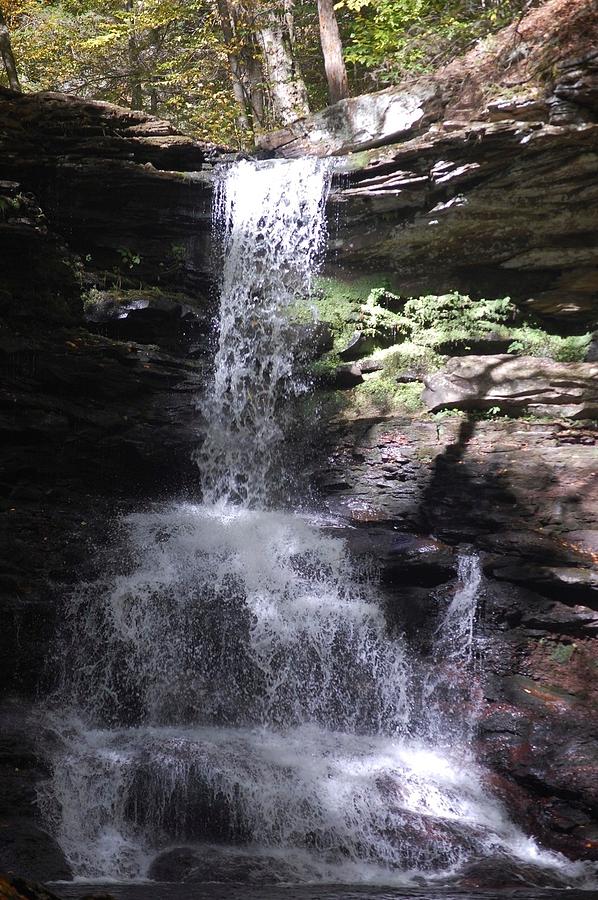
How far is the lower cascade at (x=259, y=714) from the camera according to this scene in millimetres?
5723

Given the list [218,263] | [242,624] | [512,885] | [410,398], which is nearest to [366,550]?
[242,624]

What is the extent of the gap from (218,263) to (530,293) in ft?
15.8

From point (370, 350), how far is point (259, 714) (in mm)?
6080

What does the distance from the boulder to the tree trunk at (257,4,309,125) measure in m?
7.78

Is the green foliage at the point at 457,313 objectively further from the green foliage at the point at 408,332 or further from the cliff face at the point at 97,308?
the cliff face at the point at 97,308

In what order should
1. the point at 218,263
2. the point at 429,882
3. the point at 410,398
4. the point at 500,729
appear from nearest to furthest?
the point at 429,882 → the point at 500,729 → the point at 410,398 → the point at 218,263

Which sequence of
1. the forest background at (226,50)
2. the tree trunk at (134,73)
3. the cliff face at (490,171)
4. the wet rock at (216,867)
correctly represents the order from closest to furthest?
the wet rock at (216,867), the cliff face at (490,171), the forest background at (226,50), the tree trunk at (134,73)

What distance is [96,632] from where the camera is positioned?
7480 mm

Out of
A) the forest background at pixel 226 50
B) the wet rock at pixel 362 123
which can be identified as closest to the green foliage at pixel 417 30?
the forest background at pixel 226 50

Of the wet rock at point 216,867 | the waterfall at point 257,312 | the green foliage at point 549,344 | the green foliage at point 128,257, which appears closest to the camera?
the wet rock at point 216,867

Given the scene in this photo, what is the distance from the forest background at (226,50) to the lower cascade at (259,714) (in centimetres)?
831

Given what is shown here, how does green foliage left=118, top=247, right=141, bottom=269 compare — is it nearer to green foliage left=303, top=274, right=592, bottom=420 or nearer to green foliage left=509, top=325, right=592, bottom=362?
green foliage left=303, top=274, right=592, bottom=420

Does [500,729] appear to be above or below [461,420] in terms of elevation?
below

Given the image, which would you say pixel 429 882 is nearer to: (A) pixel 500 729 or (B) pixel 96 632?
(A) pixel 500 729
